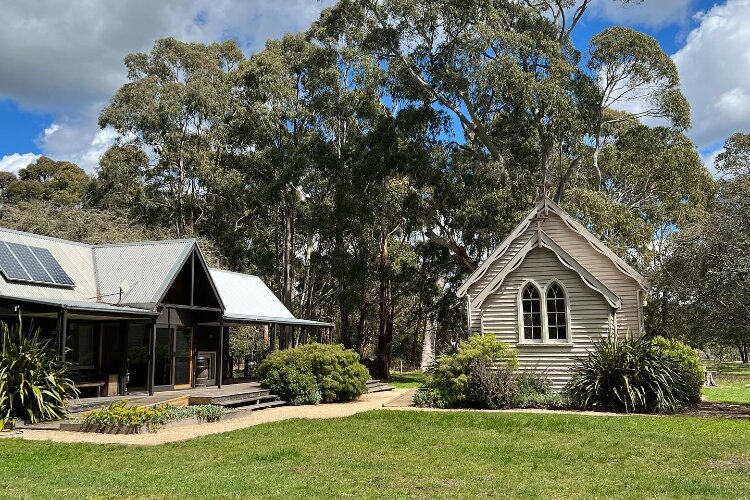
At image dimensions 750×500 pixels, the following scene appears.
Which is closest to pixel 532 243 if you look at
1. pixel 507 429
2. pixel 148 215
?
pixel 507 429

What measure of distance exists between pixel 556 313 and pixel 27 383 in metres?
13.1

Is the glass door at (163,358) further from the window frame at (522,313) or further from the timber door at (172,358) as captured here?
the window frame at (522,313)

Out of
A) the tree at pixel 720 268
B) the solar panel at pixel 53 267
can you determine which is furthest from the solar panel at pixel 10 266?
the tree at pixel 720 268

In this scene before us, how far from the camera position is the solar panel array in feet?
55.8

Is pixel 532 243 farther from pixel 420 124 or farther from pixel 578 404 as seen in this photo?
pixel 420 124

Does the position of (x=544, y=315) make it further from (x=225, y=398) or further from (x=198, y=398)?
(x=198, y=398)

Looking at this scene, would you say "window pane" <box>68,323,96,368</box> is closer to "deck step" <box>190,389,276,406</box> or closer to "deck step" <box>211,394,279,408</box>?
"deck step" <box>190,389,276,406</box>

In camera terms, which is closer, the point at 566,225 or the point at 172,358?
the point at 566,225

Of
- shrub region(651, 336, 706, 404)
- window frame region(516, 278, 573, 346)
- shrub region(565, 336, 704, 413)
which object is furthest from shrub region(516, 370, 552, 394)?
shrub region(651, 336, 706, 404)

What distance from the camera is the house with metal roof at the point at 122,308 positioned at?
674 inches

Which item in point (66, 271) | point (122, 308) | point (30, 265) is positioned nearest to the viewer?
point (122, 308)

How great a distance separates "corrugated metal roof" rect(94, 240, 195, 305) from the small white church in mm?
8638

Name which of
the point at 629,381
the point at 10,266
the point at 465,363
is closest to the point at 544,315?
the point at 465,363

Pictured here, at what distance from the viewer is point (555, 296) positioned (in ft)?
61.9
